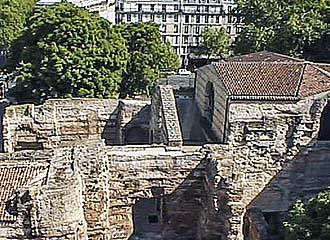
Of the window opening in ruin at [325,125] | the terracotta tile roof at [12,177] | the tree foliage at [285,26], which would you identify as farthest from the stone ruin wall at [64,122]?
the tree foliage at [285,26]

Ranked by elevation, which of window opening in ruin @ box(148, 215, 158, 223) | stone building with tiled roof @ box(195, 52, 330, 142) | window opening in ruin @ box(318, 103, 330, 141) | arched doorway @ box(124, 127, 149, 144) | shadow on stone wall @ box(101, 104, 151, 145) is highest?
stone building with tiled roof @ box(195, 52, 330, 142)

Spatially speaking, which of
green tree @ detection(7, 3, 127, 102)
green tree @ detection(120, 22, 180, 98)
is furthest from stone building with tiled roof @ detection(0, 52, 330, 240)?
green tree @ detection(120, 22, 180, 98)

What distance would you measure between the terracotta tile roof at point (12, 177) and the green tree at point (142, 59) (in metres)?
18.3

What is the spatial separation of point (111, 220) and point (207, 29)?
3935 centimetres

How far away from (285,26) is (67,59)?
13363 mm

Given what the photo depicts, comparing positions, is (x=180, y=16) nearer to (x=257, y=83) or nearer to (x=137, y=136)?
(x=137, y=136)

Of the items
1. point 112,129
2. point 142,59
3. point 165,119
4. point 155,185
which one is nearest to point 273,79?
point 165,119

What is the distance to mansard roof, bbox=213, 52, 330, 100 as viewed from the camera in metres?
21.2

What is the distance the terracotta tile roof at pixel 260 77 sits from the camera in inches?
837

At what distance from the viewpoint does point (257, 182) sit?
2117cm

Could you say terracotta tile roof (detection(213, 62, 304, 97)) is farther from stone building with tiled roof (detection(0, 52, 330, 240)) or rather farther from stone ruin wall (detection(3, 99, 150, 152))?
stone ruin wall (detection(3, 99, 150, 152))

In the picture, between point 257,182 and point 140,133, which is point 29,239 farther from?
point 140,133

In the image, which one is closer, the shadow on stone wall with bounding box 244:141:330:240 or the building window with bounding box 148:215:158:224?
the shadow on stone wall with bounding box 244:141:330:240

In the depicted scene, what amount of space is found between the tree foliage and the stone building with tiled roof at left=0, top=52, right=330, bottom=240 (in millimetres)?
6154
